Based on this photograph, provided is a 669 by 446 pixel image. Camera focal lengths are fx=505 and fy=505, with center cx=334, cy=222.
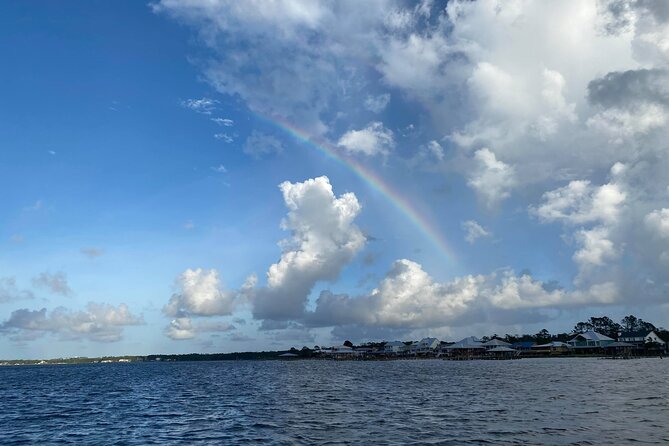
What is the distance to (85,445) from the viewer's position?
3478cm

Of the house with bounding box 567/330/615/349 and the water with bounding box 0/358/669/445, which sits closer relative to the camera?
the water with bounding box 0/358/669/445

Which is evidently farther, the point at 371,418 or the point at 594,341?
the point at 594,341

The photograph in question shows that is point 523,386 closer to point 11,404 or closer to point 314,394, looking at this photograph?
point 314,394

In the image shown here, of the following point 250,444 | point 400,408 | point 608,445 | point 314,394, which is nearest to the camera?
point 608,445

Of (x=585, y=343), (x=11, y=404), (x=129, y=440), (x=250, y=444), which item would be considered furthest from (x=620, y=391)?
(x=585, y=343)

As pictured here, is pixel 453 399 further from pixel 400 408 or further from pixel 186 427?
pixel 186 427

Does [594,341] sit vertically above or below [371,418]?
above

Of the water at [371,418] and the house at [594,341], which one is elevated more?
the house at [594,341]

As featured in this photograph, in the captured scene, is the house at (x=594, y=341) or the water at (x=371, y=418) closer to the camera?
the water at (x=371, y=418)

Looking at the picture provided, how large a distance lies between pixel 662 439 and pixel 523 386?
130 feet

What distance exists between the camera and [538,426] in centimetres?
3562

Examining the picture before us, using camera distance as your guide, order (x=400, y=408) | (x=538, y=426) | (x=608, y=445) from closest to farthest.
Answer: (x=608, y=445) < (x=538, y=426) < (x=400, y=408)

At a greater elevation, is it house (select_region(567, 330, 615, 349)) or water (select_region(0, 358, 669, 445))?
house (select_region(567, 330, 615, 349))

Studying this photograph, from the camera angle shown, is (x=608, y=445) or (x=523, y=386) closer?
(x=608, y=445)
